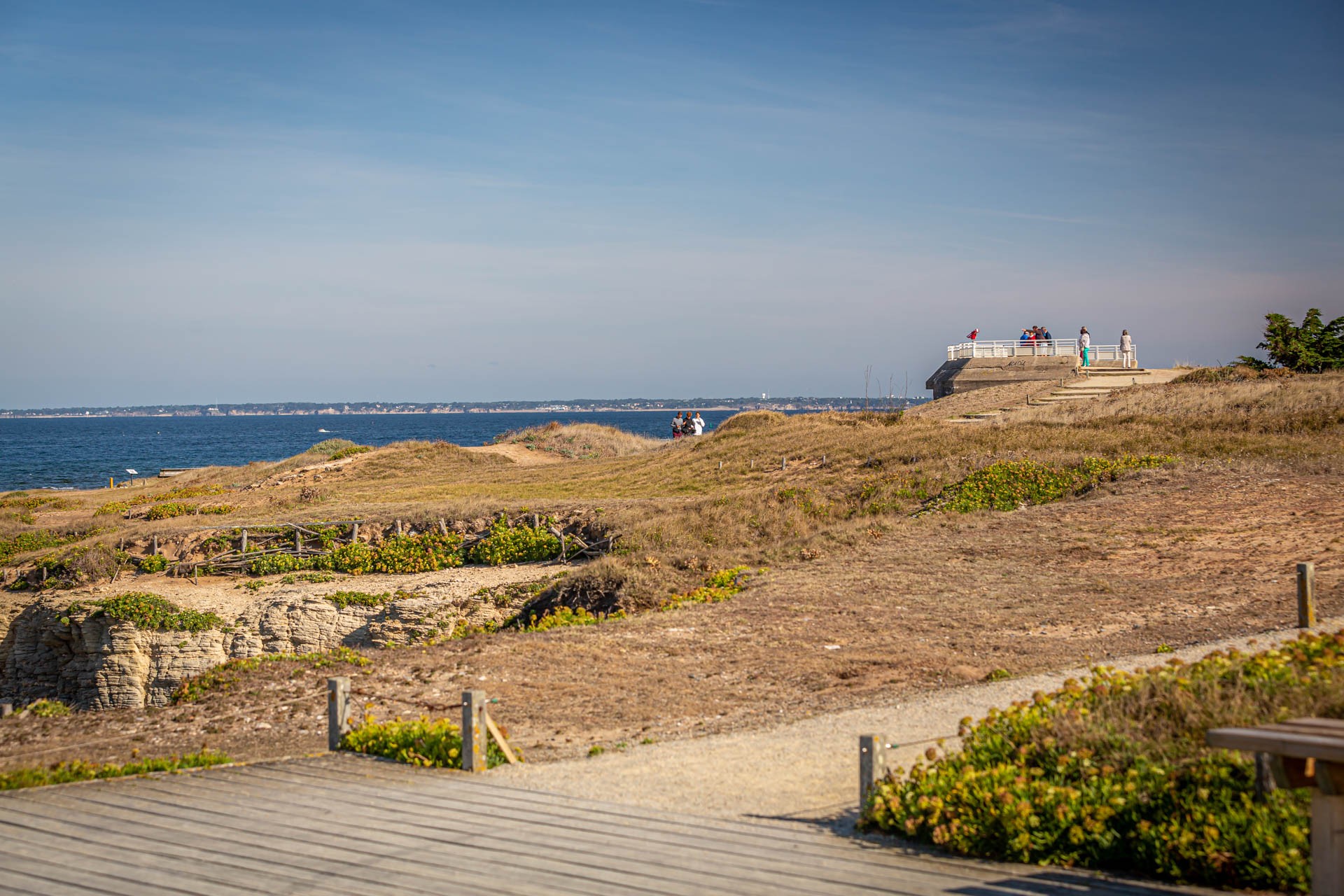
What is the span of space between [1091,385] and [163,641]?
32707mm

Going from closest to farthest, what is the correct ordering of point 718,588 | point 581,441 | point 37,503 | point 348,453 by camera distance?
point 718,588 < point 37,503 < point 348,453 < point 581,441

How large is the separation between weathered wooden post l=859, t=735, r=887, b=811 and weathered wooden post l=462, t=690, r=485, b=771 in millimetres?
3160

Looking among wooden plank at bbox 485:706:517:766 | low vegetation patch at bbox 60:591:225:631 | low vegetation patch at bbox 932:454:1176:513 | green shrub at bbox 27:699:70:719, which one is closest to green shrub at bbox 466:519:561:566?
low vegetation patch at bbox 60:591:225:631

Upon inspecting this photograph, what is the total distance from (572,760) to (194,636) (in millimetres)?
12714

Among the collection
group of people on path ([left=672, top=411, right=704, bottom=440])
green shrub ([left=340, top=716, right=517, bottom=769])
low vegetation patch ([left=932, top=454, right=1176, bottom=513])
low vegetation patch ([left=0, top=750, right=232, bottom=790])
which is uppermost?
group of people on path ([left=672, top=411, right=704, bottom=440])

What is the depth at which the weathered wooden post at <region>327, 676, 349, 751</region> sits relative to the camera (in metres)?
9.12

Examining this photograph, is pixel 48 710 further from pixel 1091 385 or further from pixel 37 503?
pixel 1091 385

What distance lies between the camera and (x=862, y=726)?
9312 mm

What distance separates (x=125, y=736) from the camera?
10.9m

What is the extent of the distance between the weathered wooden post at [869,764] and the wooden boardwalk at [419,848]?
1.43 feet

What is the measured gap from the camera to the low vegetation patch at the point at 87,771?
8.18m

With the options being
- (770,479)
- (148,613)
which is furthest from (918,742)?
(770,479)

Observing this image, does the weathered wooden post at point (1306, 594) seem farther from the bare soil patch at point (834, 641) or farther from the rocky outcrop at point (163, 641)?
the rocky outcrop at point (163, 641)

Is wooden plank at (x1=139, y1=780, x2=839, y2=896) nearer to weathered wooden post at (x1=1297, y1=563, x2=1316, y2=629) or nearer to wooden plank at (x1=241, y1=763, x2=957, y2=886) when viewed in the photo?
wooden plank at (x1=241, y1=763, x2=957, y2=886)
